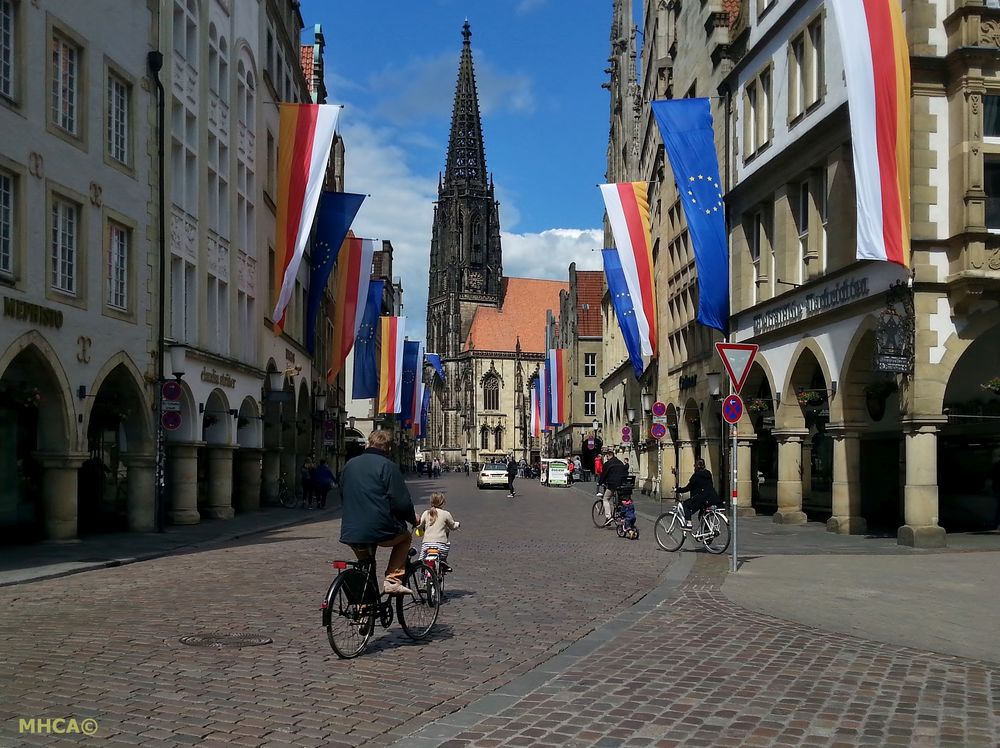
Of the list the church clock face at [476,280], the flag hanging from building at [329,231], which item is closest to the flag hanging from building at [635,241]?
the flag hanging from building at [329,231]

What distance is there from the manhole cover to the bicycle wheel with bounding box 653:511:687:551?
1146 centimetres

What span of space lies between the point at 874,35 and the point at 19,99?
48.1ft

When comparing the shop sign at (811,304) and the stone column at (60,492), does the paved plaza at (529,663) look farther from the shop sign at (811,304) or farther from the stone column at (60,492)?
the shop sign at (811,304)

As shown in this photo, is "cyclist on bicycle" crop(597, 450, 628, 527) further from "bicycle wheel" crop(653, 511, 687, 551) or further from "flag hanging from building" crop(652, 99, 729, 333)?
"flag hanging from building" crop(652, 99, 729, 333)

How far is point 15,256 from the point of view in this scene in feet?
61.9

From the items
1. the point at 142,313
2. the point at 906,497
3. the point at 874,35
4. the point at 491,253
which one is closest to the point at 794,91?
the point at 874,35

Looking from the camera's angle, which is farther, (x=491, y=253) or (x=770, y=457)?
(x=491, y=253)

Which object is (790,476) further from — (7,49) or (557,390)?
(557,390)

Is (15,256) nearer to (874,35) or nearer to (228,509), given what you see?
(228,509)

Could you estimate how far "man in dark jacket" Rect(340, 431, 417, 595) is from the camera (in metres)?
9.41

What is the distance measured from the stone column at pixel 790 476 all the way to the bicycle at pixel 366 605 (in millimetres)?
17803

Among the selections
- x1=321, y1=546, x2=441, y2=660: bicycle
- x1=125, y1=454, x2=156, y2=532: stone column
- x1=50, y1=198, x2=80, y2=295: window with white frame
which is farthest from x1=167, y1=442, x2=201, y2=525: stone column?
x1=321, y1=546, x2=441, y2=660: bicycle

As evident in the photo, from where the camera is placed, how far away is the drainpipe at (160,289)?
2388cm

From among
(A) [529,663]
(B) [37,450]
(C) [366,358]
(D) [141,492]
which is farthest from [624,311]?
(A) [529,663]
